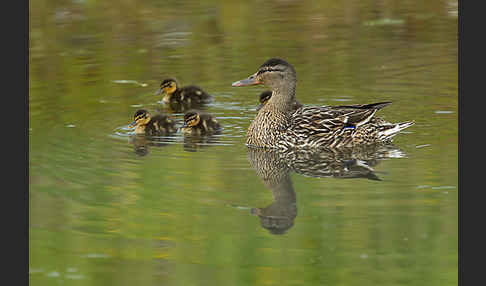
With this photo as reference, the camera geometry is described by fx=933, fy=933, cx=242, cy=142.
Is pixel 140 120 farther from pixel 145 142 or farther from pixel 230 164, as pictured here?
pixel 230 164

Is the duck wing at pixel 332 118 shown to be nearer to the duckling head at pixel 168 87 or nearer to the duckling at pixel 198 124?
the duckling at pixel 198 124

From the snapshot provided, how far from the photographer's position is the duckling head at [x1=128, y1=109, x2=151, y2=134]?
26.8ft

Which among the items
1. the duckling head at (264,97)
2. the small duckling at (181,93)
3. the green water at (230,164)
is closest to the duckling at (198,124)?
the green water at (230,164)

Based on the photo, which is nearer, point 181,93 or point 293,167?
point 293,167

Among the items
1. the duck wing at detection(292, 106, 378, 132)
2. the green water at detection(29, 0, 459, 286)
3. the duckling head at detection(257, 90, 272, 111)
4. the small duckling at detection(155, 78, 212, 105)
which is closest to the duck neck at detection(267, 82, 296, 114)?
the duck wing at detection(292, 106, 378, 132)

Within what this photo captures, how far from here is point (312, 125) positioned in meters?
7.47

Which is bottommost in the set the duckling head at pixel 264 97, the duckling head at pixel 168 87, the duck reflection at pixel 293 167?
the duck reflection at pixel 293 167

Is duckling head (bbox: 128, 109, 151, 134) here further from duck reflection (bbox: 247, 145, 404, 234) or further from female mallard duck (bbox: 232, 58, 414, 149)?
duck reflection (bbox: 247, 145, 404, 234)

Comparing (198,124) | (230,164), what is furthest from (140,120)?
(230,164)

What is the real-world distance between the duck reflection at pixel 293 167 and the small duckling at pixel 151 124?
3.37 feet

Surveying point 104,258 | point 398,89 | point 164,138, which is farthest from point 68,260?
point 398,89

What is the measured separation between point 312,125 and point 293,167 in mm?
667

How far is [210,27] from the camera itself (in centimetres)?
1213

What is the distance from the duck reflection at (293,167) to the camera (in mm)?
5766
